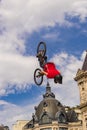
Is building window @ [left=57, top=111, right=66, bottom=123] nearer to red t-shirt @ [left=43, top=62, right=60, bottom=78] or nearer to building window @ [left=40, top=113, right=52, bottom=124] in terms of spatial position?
building window @ [left=40, top=113, right=52, bottom=124]

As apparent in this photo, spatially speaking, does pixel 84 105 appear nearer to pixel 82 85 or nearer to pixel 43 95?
pixel 82 85

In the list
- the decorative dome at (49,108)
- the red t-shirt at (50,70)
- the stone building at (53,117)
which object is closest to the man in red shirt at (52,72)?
the red t-shirt at (50,70)

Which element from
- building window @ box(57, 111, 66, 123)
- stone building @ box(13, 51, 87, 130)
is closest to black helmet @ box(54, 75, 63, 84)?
stone building @ box(13, 51, 87, 130)

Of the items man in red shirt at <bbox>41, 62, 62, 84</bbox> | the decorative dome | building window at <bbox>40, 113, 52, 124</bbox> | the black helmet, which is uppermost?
the decorative dome

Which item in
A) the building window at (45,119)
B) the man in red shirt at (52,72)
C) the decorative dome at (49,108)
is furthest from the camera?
the decorative dome at (49,108)

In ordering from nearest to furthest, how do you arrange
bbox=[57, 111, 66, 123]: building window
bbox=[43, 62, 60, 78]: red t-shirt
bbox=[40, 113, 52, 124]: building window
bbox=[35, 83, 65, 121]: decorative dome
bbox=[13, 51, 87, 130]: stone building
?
bbox=[43, 62, 60, 78]: red t-shirt, bbox=[13, 51, 87, 130]: stone building, bbox=[57, 111, 66, 123]: building window, bbox=[40, 113, 52, 124]: building window, bbox=[35, 83, 65, 121]: decorative dome

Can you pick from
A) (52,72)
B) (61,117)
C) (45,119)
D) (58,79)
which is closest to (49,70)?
(52,72)

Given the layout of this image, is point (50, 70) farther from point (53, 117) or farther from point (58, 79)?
point (53, 117)

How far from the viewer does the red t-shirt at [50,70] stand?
29.7 meters

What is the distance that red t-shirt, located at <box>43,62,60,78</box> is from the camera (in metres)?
29.7

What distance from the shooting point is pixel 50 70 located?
98.2 ft

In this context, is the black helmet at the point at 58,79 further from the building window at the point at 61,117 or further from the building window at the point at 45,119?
the building window at the point at 45,119

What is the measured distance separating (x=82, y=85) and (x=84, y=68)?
12.5ft

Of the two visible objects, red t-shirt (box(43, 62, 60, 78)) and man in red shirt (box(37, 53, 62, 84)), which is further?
red t-shirt (box(43, 62, 60, 78))
